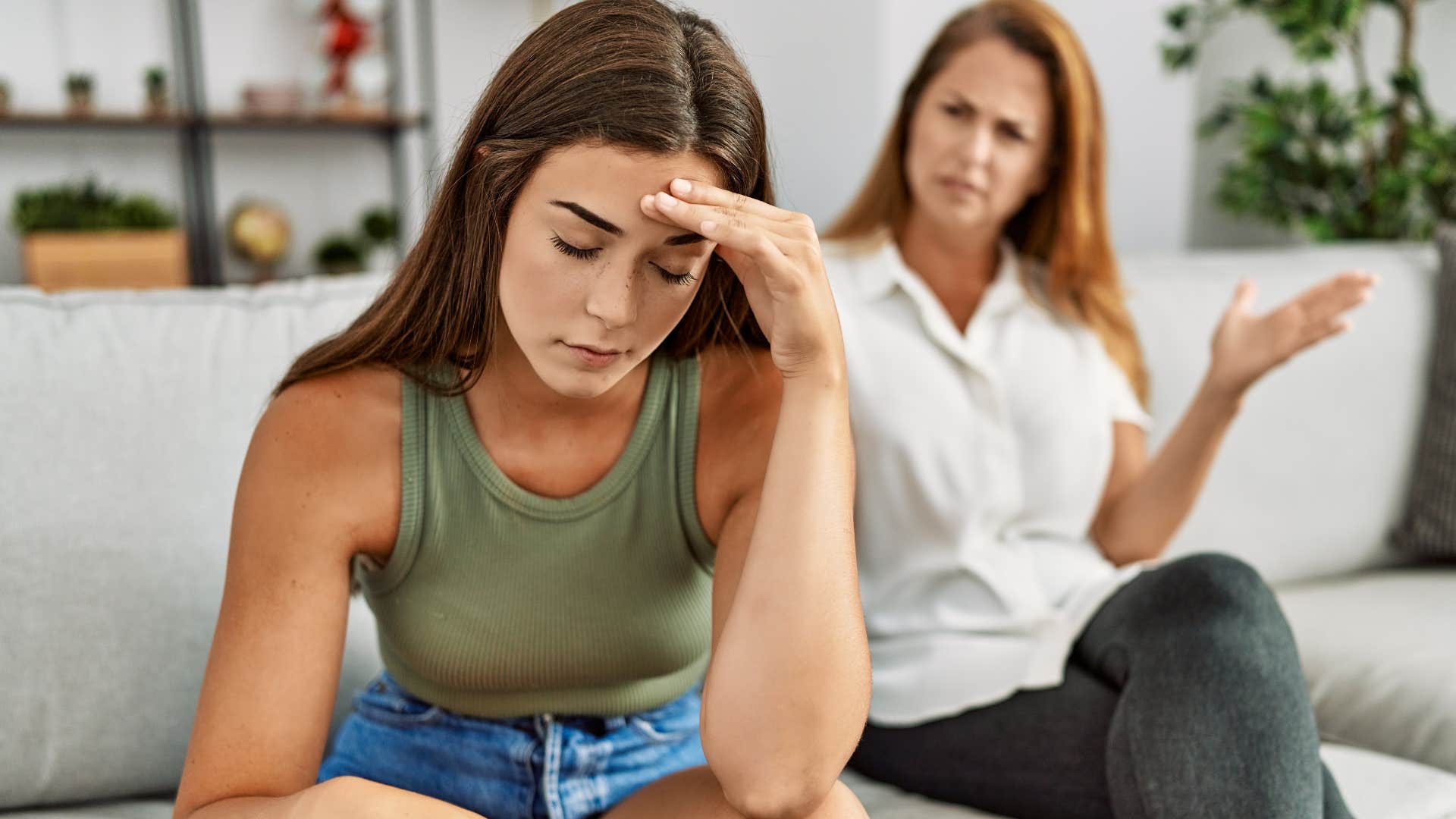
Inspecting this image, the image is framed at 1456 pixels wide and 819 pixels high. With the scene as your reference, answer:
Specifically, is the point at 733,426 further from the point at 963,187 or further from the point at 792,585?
the point at 963,187

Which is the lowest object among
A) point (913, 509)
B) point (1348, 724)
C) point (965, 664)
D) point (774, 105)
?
point (1348, 724)

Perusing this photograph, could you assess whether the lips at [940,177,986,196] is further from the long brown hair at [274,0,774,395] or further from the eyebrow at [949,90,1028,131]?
the long brown hair at [274,0,774,395]

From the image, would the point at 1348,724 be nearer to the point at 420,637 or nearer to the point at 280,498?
the point at 420,637

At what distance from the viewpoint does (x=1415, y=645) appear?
156 centimetres

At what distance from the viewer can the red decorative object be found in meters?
3.67

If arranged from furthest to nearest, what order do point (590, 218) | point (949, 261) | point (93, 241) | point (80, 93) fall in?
point (80, 93)
point (93, 241)
point (949, 261)
point (590, 218)

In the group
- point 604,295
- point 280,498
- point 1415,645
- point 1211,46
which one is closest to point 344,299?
point 280,498

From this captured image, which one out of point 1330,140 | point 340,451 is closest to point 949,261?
point 340,451

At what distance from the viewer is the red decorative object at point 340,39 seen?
3672 millimetres

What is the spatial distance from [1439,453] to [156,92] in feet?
10.9

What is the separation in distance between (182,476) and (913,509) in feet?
2.65

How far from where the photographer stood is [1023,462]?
1.50 meters

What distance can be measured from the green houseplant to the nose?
1.84m

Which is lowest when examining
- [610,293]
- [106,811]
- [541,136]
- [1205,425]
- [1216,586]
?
[106,811]
